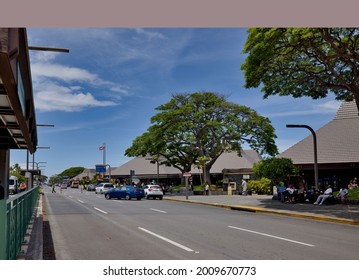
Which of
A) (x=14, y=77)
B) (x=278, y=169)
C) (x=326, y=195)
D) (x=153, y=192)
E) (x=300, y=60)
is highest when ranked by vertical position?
(x=300, y=60)

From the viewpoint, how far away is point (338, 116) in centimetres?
4191

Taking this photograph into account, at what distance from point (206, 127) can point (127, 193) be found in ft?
49.6

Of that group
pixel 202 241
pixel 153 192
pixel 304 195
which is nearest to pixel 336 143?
pixel 304 195

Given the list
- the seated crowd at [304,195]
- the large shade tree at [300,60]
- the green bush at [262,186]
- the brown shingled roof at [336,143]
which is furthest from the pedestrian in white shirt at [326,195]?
the green bush at [262,186]

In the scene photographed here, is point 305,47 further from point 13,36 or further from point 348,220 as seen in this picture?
point 13,36

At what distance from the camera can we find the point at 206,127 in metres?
48.0

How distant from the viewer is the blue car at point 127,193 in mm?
36672

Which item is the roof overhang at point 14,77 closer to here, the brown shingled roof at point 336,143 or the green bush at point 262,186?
the brown shingled roof at point 336,143

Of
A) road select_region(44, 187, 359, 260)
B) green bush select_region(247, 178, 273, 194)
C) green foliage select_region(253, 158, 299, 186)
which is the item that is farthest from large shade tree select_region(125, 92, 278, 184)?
road select_region(44, 187, 359, 260)

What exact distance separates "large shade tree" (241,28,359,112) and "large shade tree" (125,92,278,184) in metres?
19.4

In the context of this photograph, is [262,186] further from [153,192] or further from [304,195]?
[304,195]

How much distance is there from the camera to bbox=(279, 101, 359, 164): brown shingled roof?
34.8m

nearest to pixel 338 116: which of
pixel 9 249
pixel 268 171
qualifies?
pixel 268 171

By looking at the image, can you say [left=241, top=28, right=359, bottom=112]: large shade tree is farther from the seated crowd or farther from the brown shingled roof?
the brown shingled roof
